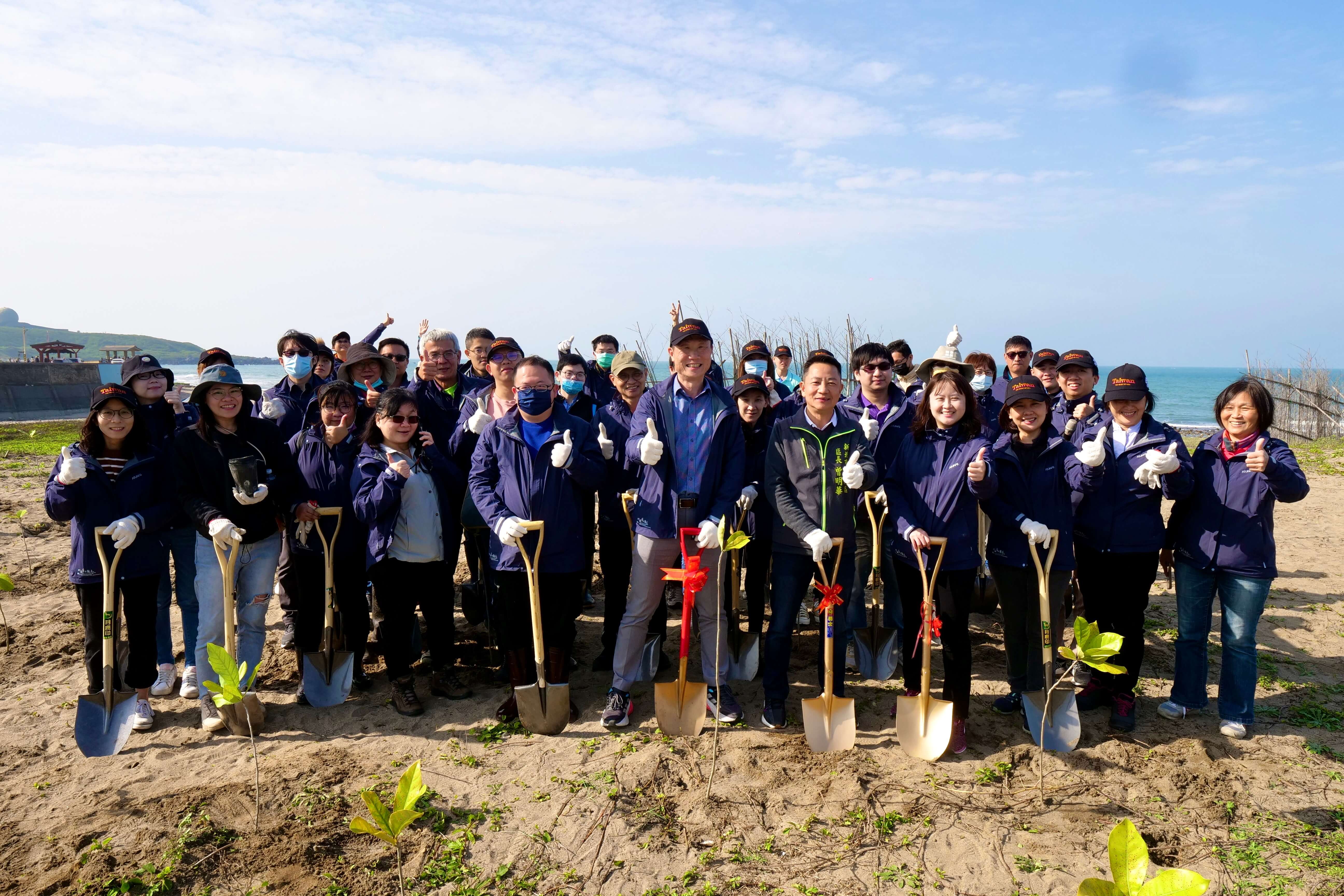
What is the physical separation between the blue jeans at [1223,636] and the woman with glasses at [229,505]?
5488 mm

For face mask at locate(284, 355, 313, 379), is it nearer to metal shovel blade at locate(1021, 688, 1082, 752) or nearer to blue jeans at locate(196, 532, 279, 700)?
blue jeans at locate(196, 532, 279, 700)

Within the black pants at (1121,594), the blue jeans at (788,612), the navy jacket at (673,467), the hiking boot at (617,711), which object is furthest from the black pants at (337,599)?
the black pants at (1121,594)

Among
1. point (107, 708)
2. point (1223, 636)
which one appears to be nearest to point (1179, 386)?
point (1223, 636)

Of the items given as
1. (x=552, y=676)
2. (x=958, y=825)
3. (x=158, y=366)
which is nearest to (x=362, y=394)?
(x=158, y=366)

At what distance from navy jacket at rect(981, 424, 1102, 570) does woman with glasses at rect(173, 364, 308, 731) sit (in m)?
4.28

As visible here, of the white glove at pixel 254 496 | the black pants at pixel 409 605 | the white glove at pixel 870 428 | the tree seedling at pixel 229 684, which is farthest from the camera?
the white glove at pixel 870 428

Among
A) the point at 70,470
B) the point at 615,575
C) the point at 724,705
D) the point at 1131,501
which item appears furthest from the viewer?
the point at 615,575

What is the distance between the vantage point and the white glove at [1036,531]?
4266mm

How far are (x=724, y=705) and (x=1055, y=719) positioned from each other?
1.96 metres

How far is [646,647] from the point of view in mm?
5324

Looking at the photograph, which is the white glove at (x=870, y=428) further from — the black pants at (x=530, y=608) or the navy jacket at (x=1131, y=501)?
the black pants at (x=530, y=608)

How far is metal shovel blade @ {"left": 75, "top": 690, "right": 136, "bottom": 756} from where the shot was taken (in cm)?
437

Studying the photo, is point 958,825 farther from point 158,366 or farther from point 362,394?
point 158,366

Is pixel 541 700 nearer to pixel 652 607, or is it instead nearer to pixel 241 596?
pixel 652 607
